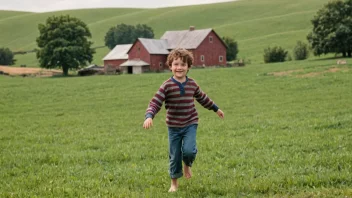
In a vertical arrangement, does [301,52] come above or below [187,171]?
above

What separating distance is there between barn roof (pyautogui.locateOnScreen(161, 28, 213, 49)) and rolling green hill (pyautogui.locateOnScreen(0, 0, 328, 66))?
20.2 m

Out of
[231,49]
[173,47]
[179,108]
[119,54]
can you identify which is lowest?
[179,108]

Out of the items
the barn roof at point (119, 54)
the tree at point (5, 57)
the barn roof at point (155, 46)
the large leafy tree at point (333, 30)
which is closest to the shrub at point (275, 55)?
the large leafy tree at point (333, 30)

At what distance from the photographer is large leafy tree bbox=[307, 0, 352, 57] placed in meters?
64.9

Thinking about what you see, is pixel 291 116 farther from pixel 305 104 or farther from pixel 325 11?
pixel 325 11

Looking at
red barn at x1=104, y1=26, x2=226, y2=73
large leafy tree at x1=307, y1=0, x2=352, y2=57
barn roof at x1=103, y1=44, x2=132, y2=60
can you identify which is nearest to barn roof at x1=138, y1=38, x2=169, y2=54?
red barn at x1=104, y1=26, x2=226, y2=73

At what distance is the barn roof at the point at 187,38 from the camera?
82.2m

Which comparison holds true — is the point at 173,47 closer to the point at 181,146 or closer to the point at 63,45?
the point at 63,45

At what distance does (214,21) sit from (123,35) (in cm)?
3806

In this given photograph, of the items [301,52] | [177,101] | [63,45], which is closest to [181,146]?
[177,101]

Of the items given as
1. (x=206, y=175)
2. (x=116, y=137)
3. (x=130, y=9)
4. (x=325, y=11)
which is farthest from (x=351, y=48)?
(x=130, y=9)

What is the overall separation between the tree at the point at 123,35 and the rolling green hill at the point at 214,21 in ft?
12.7

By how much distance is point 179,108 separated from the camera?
7.58 m

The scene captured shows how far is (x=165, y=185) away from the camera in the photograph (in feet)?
26.3
